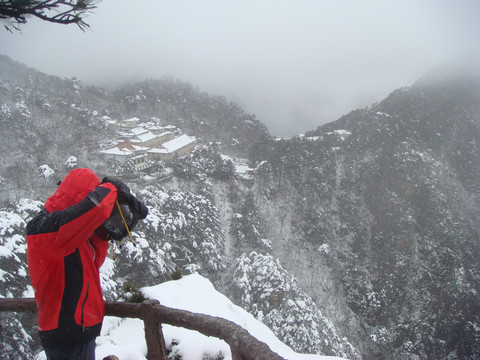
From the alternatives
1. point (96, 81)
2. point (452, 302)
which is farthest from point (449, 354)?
point (96, 81)

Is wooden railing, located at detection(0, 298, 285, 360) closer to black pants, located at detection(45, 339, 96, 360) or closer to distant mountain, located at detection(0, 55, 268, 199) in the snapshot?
black pants, located at detection(45, 339, 96, 360)

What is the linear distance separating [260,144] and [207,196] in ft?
61.2

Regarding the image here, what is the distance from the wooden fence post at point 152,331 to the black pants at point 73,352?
1.60 feet

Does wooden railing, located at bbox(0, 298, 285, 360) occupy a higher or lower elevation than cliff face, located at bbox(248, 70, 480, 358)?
higher

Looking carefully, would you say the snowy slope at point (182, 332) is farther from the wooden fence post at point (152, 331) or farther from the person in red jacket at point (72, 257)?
the person in red jacket at point (72, 257)

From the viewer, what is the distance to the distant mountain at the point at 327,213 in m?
21.7

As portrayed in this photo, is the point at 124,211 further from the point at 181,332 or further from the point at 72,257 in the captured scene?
the point at 181,332

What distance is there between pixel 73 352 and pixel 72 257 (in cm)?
77

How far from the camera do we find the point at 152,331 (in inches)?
114

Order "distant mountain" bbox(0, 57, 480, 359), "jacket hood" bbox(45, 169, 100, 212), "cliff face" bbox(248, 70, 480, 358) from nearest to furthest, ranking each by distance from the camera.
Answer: "jacket hood" bbox(45, 169, 100, 212)
"distant mountain" bbox(0, 57, 480, 359)
"cliff face" bbox(248, 70, 480, 358)

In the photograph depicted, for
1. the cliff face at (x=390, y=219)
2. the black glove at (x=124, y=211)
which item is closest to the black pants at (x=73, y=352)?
the black glove at (x=124, y=211)

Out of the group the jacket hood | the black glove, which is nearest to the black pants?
the black glove

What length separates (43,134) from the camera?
1486 inches

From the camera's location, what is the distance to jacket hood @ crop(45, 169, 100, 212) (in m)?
2.12
